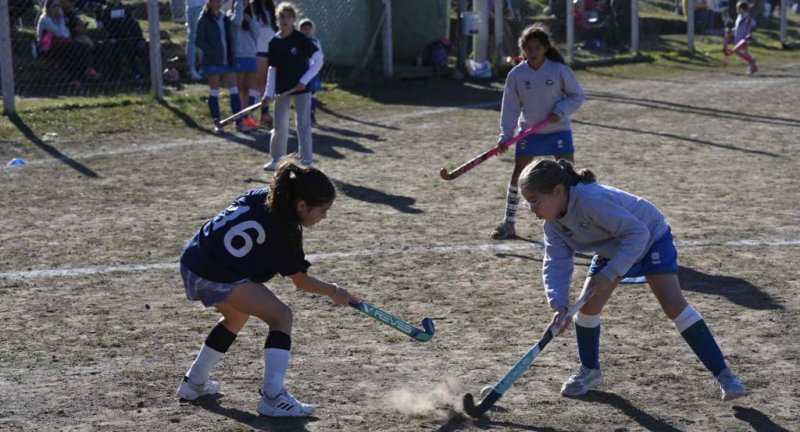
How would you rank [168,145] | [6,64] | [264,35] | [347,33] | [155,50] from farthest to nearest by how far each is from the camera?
[347,33], [155,50], [264,35], [6,64], [168,145]

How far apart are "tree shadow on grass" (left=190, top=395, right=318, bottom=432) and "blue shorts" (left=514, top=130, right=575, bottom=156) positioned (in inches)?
172

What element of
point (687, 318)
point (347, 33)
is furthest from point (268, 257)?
point (347, 33)

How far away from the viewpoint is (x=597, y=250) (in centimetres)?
587

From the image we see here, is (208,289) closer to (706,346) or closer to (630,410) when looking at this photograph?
(630,410)

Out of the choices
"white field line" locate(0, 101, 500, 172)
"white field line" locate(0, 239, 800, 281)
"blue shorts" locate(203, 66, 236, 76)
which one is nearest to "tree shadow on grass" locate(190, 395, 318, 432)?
"white field line" locate(0, 239, 800, 281)

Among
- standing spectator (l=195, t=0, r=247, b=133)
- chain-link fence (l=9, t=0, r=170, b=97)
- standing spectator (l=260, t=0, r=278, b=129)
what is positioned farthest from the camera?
chain-link fence (l=9, t=0, r=170, b=97)

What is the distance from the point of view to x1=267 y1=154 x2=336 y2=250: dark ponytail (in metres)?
5.39

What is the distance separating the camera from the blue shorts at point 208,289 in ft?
18.2

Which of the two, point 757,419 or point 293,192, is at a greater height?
point 293,192

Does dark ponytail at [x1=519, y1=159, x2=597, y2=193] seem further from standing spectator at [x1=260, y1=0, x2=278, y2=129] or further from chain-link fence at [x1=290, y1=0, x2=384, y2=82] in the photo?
chain-link fence at [x1=290, y1=0, x2=384, y2=82]

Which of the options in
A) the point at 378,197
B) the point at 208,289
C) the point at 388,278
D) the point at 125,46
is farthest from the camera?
the point at 125,46

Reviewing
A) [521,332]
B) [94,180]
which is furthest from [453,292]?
[94,180]

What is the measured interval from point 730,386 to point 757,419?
22 cm

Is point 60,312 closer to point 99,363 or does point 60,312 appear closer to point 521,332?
point 99,363
